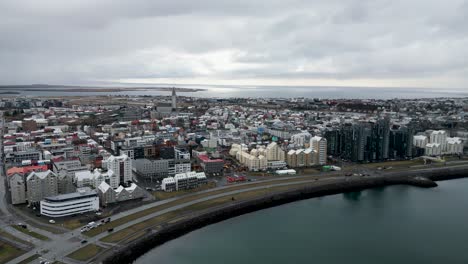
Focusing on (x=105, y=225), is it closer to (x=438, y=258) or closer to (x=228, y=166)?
(x=228, y=166)

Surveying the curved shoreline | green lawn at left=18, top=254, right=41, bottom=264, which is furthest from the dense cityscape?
the curved shoreline

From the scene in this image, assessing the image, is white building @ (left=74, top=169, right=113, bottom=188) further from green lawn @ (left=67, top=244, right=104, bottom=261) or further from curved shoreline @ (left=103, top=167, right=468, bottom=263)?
green lawn @ (left=67, top=244, right=104, bottom=261)

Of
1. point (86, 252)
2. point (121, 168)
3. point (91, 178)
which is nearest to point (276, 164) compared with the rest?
point (121, 168)

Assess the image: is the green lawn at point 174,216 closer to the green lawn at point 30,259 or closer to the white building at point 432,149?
the green lawn at point 30,259

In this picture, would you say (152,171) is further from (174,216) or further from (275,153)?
(275,153)

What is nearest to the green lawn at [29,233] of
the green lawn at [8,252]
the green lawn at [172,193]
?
the green lawn at [8,252]

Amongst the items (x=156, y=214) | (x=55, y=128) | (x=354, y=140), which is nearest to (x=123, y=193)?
(x=156, y=214)

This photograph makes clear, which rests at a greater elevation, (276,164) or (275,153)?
(275,153)
